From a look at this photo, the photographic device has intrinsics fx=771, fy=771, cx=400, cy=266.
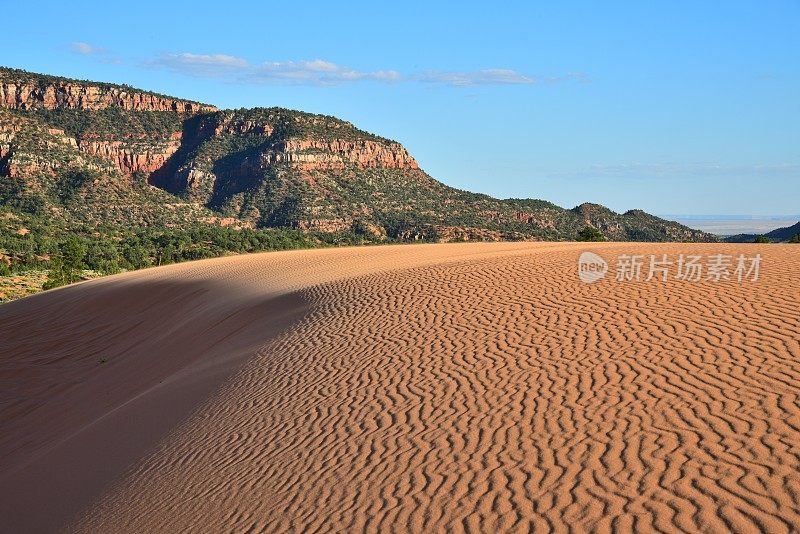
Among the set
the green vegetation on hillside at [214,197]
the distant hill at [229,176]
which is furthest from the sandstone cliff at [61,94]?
the green vegetation on hillside at [214,197]

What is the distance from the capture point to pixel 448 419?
9.46 meters

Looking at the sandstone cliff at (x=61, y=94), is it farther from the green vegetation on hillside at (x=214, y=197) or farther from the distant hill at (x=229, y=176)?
the green vegetation on hillside at (x=214, y=197)

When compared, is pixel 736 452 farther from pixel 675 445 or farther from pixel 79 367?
pixel 79 367

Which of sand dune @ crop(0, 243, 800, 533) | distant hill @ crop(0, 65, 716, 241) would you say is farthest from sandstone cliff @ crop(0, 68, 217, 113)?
sand dune @ crop(0, 243, 800, 533)

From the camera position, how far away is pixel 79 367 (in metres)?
21.0

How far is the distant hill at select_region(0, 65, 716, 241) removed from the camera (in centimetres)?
8106
